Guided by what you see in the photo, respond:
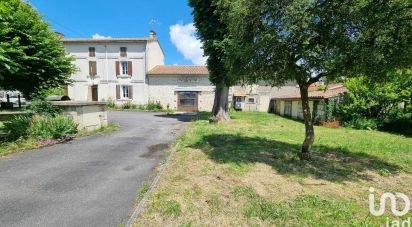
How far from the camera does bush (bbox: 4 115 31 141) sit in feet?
33.0

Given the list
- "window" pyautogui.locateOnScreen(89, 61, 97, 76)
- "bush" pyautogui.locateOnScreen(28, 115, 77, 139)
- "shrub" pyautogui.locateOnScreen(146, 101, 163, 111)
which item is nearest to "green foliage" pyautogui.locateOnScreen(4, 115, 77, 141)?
"bush" pyautogui.locateOnScreen(28, 115, 77, 139)

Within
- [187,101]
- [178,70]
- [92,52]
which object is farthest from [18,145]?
[92,52]

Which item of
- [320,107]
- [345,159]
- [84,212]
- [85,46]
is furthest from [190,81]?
[84,212]

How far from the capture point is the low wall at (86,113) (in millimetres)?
11672

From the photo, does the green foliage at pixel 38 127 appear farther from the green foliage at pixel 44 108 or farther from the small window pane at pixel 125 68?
the small window pane at pixel 125 68

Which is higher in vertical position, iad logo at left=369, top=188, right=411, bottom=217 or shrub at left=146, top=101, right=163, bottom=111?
shrub at left=146, top=101, right=163, bottom=111

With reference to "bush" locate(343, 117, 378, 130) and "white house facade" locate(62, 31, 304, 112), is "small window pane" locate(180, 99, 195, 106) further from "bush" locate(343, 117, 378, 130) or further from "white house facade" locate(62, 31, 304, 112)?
"bush" locate(343, 117, 378, 130)

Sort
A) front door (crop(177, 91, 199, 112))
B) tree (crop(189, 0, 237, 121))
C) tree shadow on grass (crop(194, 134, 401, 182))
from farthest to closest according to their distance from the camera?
front door (crop(177, 91, 199, 112)) < tree (crop(189, 0, 237, 121)) < tree shadow on grass (crop(194, 134, 401, 182))

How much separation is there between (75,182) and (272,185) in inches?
171

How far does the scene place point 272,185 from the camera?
18.3 ft

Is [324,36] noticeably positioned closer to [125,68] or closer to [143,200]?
[143,200]

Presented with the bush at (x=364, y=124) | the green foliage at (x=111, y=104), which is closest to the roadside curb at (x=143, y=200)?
the bush at (x=364, y=124)

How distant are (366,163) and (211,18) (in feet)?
37.3

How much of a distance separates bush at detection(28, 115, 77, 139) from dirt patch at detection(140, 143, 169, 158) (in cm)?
378
